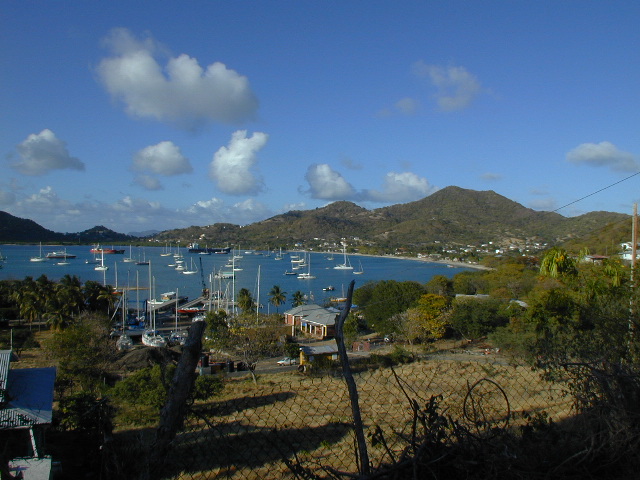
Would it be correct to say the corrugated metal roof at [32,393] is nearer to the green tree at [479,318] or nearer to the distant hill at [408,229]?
the green tree at [479,318]

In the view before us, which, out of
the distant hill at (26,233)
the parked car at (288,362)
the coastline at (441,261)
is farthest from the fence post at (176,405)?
the distant hill at (26,233)

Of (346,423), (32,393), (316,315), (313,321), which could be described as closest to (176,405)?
(346,423)

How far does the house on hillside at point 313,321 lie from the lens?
3450cm

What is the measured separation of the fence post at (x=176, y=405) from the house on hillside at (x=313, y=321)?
105 feet

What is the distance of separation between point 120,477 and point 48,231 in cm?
19579

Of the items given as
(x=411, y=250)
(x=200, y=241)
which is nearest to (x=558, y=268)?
(x=411, y=250)

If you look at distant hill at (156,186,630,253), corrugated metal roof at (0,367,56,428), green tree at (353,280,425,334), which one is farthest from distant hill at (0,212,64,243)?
corrugated metal roof at (0,367,56,428)

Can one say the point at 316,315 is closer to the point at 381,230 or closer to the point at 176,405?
the point at 176,405

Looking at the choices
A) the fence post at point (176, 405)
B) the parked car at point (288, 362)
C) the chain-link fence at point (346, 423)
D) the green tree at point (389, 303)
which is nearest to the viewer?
the fence post at point (176, 405)

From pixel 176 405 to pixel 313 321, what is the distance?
3365 cm

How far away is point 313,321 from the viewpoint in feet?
115

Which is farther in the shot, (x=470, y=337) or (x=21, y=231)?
(x=21, y=231)

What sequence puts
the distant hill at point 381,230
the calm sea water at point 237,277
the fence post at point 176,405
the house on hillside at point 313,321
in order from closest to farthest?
the fence post at point 176,405 → the house on hillside at point 313,321 → the calm sea water at point 237,277 → the distant hill at point 381,230

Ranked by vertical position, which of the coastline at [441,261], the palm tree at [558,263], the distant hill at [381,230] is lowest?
the coastline at [441,261]
